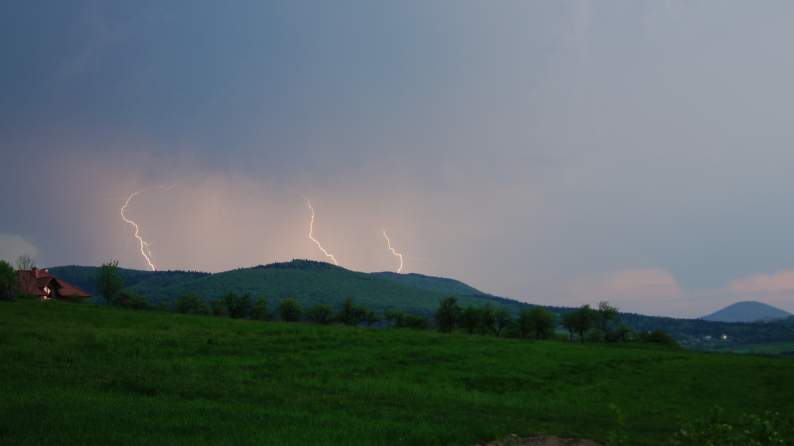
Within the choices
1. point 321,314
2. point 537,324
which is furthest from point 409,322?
point 537,324

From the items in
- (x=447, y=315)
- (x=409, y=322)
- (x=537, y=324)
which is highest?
(x=447, y=315)

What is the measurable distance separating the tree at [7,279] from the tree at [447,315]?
71.1 metres

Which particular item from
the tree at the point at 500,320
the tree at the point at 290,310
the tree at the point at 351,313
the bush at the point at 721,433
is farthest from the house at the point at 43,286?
the bush at the point at 721,433

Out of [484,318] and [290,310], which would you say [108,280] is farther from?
[484,318]

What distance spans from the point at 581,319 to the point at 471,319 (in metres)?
21.1

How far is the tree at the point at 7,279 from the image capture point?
79.1 m

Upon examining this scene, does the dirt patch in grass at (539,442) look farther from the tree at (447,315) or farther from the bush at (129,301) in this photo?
the bush at (129,301)

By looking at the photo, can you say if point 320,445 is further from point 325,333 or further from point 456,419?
point 325,333

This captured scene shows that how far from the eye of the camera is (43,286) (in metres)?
115

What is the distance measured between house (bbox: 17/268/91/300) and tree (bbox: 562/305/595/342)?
94554 mm

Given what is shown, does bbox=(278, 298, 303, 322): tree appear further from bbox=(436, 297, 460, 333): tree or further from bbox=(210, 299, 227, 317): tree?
bbox=(436, 297, 460, 333): tree

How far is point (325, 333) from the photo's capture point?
45.8 meters

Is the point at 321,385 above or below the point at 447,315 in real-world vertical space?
below

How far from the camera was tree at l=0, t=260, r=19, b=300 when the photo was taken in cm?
7906
